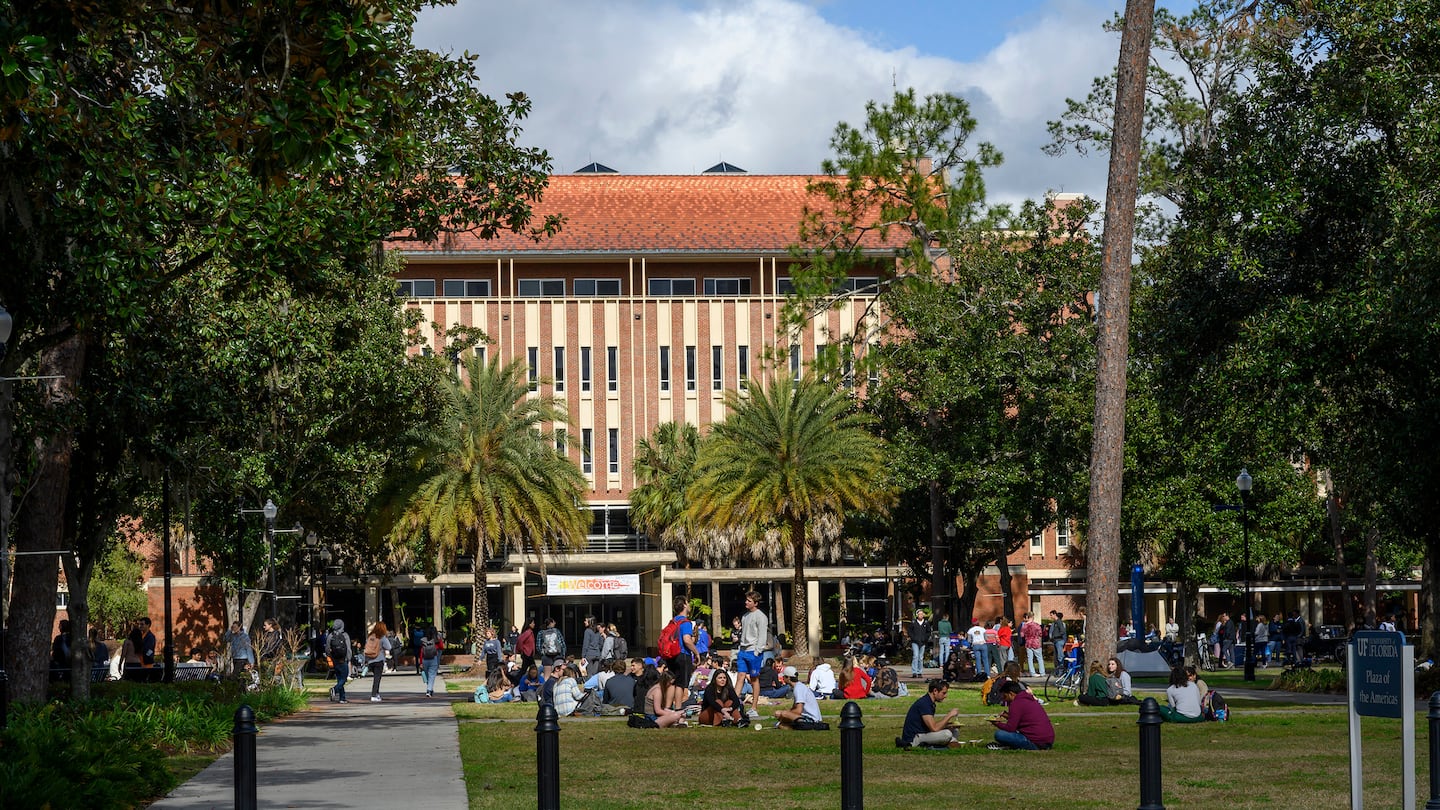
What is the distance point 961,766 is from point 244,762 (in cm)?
772

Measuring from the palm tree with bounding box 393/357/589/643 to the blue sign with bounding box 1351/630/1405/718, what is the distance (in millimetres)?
37817

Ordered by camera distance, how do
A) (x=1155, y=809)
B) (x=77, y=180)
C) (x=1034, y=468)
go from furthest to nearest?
(x=1034, y=468), (x=77, y=180), (x=1155, y=809)

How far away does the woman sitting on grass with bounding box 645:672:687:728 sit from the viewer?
21.9 meters

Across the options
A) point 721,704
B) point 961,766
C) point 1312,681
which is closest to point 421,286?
point 1312,681

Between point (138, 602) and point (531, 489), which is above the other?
point (531, 489)

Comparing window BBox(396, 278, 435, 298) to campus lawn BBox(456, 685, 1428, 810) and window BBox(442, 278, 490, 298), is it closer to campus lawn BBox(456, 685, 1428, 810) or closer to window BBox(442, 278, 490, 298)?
window BBox(442, 278, 490, 298)

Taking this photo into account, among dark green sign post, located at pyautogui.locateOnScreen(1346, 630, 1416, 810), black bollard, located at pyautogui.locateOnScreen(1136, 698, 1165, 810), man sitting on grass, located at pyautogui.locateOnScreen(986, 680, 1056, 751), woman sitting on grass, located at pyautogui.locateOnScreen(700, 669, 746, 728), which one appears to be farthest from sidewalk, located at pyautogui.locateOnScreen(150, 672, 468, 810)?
dark green sign post, located at pyautogui.locateOnScreen(1346, 630, 1416, 810)

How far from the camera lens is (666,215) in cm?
7794

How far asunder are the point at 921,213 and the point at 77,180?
33.3 m

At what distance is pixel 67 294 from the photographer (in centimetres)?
1744

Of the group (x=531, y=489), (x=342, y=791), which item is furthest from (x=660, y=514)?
(x=342, y=791)

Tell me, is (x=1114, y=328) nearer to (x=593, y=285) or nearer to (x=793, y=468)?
(x=793, y=468)

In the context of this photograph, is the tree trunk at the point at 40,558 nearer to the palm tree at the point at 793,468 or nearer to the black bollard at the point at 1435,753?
the black bollard at the point at 1435,753

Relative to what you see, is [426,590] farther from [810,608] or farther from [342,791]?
[342,791]
